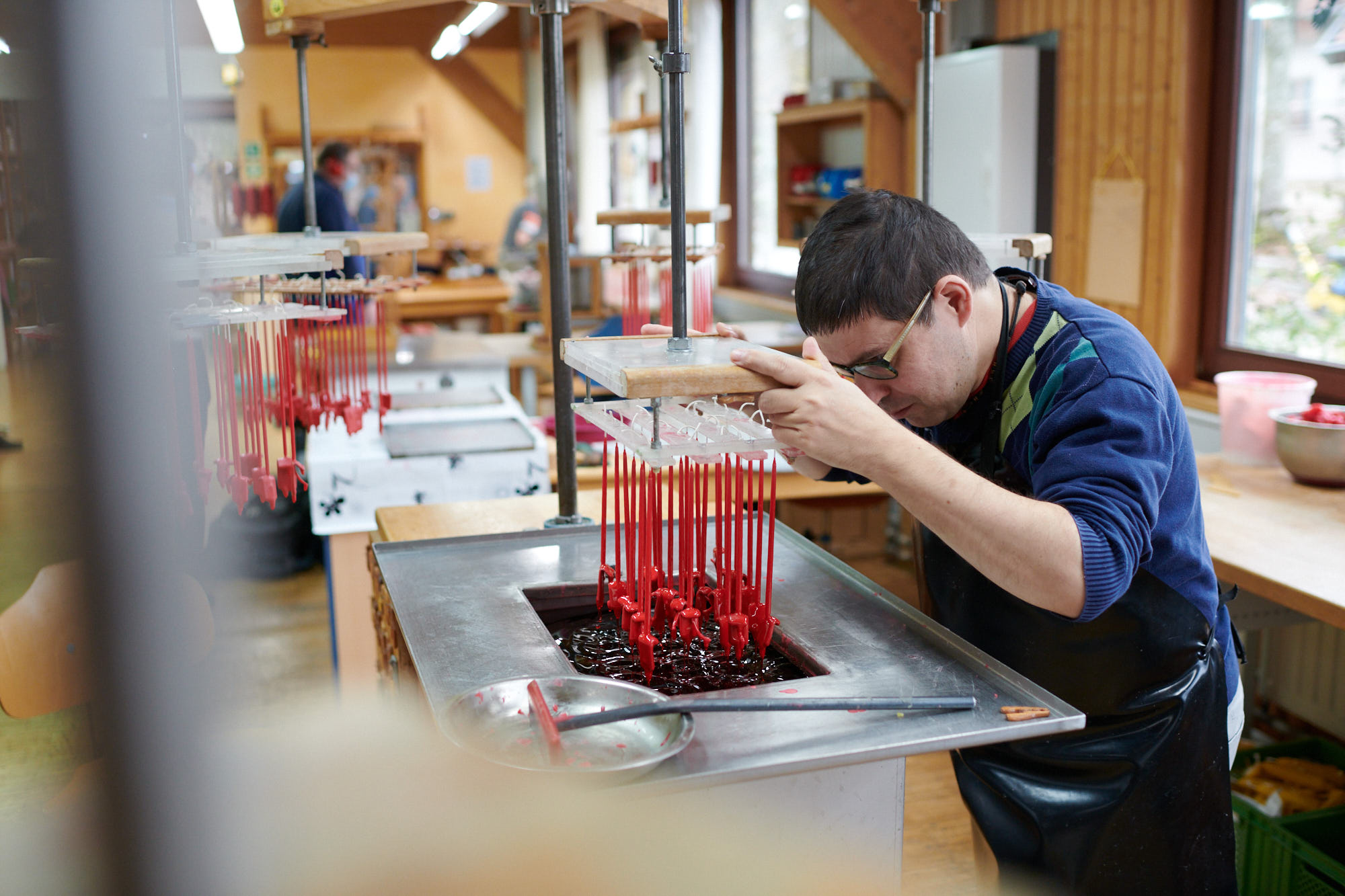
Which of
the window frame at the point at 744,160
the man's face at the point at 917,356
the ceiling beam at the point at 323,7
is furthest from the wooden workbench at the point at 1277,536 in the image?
the window frame at the point at 744,160

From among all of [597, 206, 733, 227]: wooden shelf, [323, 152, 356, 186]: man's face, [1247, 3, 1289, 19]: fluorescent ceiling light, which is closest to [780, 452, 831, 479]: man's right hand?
[597, 206, 733, 227]: wooden shelf

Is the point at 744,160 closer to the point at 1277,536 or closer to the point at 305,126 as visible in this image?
the point at 305,126

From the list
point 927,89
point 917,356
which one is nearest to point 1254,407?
point 927,89

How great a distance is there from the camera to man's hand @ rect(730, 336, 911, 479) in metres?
1.25

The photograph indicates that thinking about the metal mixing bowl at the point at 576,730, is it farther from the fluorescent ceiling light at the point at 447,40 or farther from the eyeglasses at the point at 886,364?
the fluorescent ceiling light at the point at 447,40

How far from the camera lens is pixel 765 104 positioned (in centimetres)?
683

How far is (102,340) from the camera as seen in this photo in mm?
236

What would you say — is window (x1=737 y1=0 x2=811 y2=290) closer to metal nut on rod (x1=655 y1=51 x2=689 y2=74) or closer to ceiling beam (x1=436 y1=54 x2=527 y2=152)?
ceiling beam (x1=436 y1=54 x2=527 y2=152)

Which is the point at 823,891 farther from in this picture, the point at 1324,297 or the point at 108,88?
the point at 1324,297

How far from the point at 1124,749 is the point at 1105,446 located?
0.51m

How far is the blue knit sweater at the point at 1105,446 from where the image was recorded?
1264 millimetres

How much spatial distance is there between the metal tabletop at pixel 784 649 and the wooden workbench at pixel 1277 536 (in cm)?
96

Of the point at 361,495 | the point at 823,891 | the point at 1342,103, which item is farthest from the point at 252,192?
the point at 823,891

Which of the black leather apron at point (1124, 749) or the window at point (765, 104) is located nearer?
the black leather apron at point (1124, 749)
